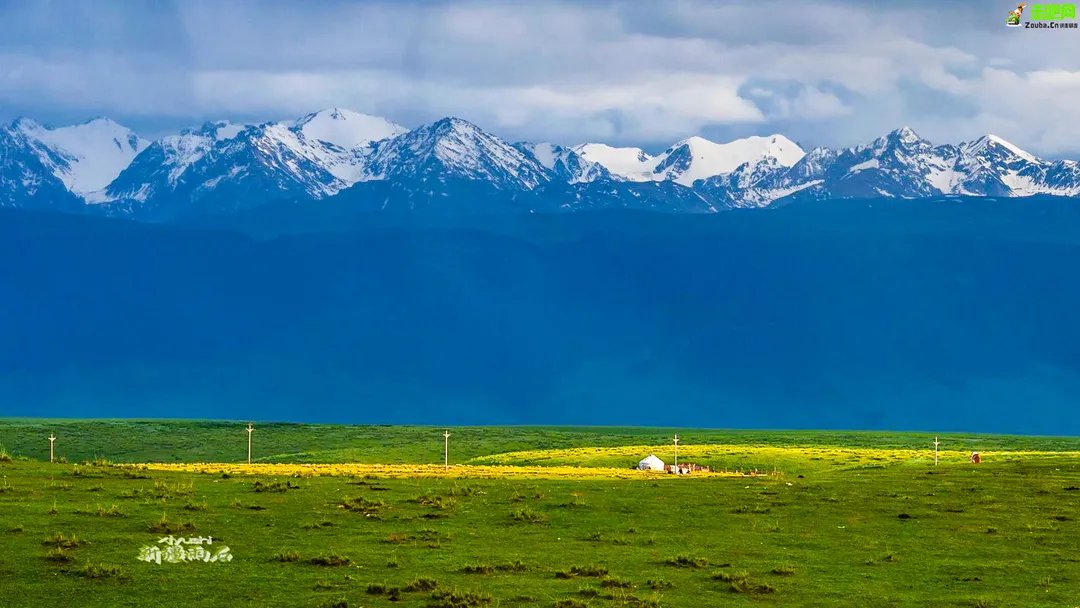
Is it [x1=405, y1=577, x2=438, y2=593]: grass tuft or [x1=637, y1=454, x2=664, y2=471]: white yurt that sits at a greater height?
[x1=637, y1=454, x2=664, y2=471]: white yurt

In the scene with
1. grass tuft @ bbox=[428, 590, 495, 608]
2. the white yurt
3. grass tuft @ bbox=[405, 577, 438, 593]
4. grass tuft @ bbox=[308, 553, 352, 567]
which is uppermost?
the white yurt

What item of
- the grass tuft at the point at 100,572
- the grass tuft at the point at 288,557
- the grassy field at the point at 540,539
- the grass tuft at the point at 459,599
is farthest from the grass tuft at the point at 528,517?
the grass tuft at the point at 100,572

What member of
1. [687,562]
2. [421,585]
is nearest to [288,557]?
[421,585]

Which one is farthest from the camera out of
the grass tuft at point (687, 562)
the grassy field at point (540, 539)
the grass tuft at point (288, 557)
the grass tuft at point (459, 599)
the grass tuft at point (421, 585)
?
the grass tuft at point (687, 562)

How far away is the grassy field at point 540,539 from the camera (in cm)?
3797

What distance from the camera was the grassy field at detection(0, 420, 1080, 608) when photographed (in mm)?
37969

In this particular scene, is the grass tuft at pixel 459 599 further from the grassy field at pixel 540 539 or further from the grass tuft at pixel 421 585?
the grass tuft at pixel 421 585

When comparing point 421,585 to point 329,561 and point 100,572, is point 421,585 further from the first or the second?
point 100,572

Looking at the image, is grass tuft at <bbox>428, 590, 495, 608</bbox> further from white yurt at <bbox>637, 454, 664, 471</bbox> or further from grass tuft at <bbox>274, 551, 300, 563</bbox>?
white yurt at <bbox>637, 454, 664, 471</bbox>

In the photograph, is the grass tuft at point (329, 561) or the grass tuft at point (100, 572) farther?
the grass tuft at point (329, 561)

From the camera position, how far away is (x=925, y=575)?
42.2 metres

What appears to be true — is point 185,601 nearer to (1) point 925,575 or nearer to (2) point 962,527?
(1) point 925,575

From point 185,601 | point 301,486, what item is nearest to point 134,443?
point 301,486

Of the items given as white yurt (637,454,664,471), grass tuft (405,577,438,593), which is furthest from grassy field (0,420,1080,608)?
white yurt (637,454,664,471)
